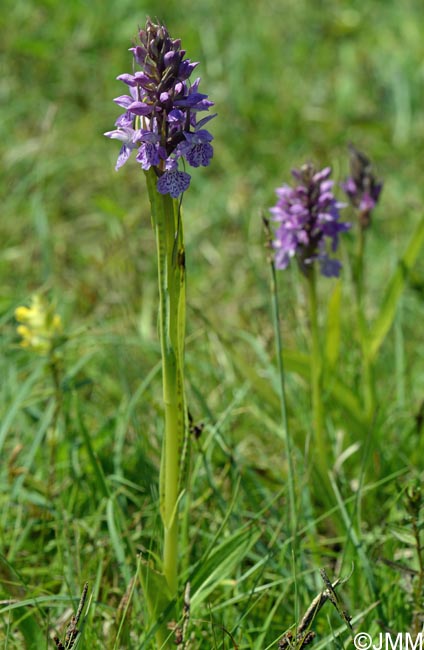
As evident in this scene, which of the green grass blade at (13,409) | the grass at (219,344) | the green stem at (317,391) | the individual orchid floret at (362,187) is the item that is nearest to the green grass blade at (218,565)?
the grass at (219,344)

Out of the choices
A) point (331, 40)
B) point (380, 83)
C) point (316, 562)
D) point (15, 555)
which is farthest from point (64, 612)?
point (331, 40)

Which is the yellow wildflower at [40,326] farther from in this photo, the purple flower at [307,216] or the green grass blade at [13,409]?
the purple flower at [307,216]

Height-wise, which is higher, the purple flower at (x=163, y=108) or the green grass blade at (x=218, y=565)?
the purple flower at (x=163, y=108)

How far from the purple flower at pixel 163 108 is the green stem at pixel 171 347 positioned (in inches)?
2.6

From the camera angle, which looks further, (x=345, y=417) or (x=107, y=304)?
(x=107, y=304)

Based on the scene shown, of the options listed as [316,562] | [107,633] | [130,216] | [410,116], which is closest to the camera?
[107,633]

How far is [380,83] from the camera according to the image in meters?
5.91

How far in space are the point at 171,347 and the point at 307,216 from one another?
0.83 meters

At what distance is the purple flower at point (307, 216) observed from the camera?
252 centimetres

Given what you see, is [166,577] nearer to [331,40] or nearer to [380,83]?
[380,83]

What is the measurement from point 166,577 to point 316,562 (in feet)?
1.86

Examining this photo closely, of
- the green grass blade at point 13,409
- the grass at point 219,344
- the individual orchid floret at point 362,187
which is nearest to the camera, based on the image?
the grass at point 219,344

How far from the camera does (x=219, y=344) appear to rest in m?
3.49

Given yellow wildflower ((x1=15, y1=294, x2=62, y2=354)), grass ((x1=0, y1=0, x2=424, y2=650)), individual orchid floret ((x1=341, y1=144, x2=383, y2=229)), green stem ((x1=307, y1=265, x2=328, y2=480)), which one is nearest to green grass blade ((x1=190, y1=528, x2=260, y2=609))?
grass ((x1=0, y1=0, x2=424, y2=650))
